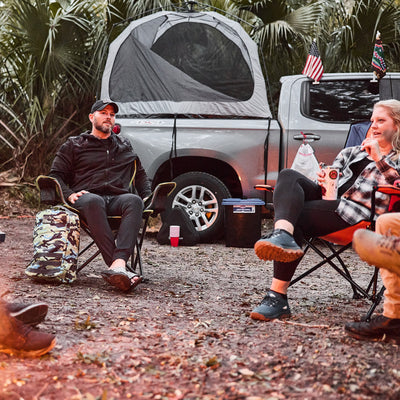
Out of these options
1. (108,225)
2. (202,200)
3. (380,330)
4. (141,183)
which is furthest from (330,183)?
(202,200)

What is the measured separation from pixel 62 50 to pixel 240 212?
3826mm

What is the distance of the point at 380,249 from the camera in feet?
7.49

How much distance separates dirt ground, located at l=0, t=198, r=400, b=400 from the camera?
2.00 metres

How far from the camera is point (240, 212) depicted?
600cm

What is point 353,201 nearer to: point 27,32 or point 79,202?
point 79,202

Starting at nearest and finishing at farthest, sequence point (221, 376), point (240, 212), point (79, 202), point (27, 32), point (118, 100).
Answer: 1. point (221, 376)
2. point (79, 202)
3. point (240, 212)
4. point (118, 100)
5. point (27, 32)

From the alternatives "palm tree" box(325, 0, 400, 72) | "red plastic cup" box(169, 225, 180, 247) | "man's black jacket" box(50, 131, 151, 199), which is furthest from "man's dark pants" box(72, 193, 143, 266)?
"palm tree" box(325, 0, 400, 72)

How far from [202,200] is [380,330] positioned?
3.69m

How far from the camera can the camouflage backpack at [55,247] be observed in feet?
11.8

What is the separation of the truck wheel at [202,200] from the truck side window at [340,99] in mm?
1189

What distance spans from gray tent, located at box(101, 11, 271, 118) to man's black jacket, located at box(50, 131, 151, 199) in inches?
90.5

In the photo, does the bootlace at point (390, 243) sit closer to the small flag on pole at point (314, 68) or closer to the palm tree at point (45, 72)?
the small flag on pole at point (314, 68)

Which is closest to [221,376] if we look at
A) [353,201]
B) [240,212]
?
[353,201]

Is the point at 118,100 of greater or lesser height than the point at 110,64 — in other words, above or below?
below
